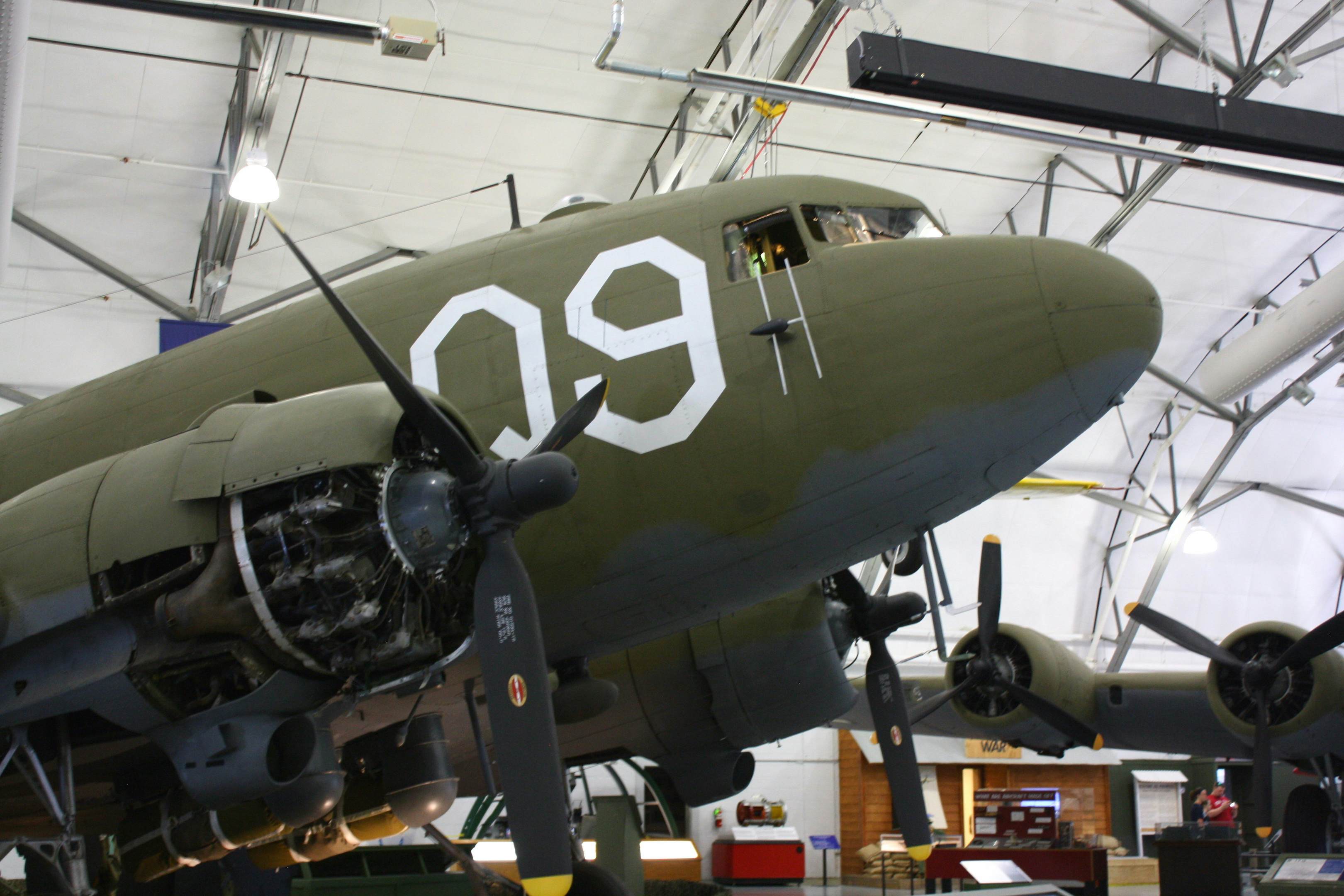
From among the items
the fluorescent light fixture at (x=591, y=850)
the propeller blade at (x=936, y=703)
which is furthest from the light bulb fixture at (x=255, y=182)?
the propeller blade at (x=936, y=703)

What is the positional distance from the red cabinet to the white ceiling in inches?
546

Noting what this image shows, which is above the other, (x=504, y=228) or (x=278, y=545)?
(x=504, y=228)

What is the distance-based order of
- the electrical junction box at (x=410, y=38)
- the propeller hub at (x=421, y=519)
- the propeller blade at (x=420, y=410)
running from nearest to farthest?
the propeller hub at (x=421, y=519) → the propeller blade at (x=420, y=410) → the electrical junction box at (x=410, y=38)

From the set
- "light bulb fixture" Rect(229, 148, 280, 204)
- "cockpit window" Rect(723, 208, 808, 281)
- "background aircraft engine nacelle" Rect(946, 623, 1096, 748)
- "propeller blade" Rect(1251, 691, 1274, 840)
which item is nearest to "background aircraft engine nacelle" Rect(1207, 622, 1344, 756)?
"propeller blade" Rect(1251, 691, 1274, 840)

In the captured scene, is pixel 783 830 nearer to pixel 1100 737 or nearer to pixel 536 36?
pixel 1100 737

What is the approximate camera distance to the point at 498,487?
5.95m

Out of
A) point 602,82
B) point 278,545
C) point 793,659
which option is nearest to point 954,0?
point 602,82

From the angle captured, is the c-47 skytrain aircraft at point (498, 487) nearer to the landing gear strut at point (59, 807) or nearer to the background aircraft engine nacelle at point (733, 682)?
the landing gear strut at point (59, 807)

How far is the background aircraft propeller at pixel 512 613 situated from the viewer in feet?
18.8

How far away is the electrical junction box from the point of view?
11.2 metres

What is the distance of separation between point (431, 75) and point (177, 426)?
35.2 feet

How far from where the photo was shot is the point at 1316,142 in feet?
39.4

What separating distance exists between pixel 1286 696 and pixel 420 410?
12332 mm

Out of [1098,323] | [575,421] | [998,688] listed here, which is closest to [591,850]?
[998,688]
